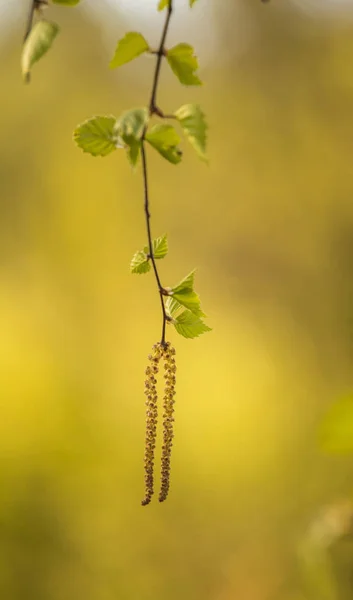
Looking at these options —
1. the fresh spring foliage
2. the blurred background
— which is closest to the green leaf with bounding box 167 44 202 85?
the fresh spring foliage

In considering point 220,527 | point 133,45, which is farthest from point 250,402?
point 133,45

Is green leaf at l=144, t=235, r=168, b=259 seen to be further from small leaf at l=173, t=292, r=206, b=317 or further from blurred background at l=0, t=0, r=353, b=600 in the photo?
blurred background at l=0, t=0, r=353, b=600

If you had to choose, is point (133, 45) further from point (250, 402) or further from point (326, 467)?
point (326, 467)

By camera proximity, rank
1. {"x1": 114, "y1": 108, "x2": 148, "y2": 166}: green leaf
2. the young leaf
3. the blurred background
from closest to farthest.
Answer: {"x1": 114, "y1": 108, "x2": 148, "y2": 166}: green leaf
the young leaf
the blurred background

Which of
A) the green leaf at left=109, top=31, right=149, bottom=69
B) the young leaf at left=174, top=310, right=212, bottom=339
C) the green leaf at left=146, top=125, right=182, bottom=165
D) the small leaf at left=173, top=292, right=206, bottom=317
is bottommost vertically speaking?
the young leaf at left=174, top=310, right=212, bottom=339

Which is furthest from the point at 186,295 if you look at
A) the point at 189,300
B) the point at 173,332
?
the point at 173,332

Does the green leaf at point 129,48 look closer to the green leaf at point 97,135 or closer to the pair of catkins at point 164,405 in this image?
the green leaf at point 97,135
